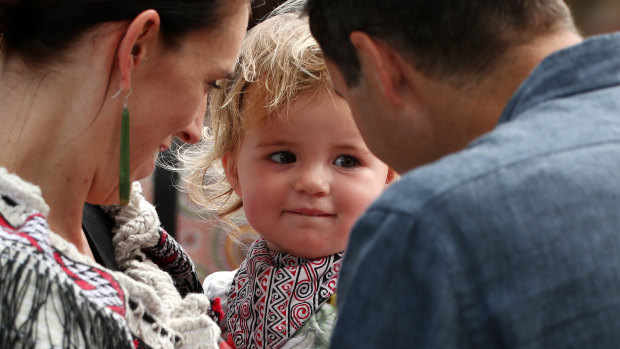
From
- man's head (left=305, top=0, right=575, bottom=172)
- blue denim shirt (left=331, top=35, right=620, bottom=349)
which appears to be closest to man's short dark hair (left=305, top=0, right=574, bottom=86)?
man's head (left=305, top=0, right=575, bottom=172)

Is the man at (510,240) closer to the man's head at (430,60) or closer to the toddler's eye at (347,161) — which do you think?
the man's head at (430,60)

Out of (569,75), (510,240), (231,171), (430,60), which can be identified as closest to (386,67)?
(430,60)

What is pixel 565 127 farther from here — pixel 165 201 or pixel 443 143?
pixel 165 201

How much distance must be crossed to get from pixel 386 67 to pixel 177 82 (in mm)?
523

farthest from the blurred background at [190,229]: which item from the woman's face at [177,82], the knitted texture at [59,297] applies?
the knitted texture at [59,297]

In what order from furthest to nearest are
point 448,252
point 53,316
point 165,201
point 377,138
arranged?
1. point 165,201
2. point 377,138
3. point 53,316
4. point 448,252

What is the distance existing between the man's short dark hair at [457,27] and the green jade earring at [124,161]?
538 millimetres

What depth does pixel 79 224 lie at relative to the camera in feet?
6.22

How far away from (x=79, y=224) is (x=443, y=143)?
0.91 m

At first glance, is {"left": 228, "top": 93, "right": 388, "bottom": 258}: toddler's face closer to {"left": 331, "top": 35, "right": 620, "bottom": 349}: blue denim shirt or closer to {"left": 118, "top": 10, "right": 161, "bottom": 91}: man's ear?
{"left": 118, "top": 10, "right": 161, "bottom": 91}: man's ear

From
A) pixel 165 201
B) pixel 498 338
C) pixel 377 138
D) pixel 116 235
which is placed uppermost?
pixel 377 138

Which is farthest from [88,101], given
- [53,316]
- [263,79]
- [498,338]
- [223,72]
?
[498,338]

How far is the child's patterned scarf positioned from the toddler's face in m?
0.05

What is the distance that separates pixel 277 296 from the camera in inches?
92.0
